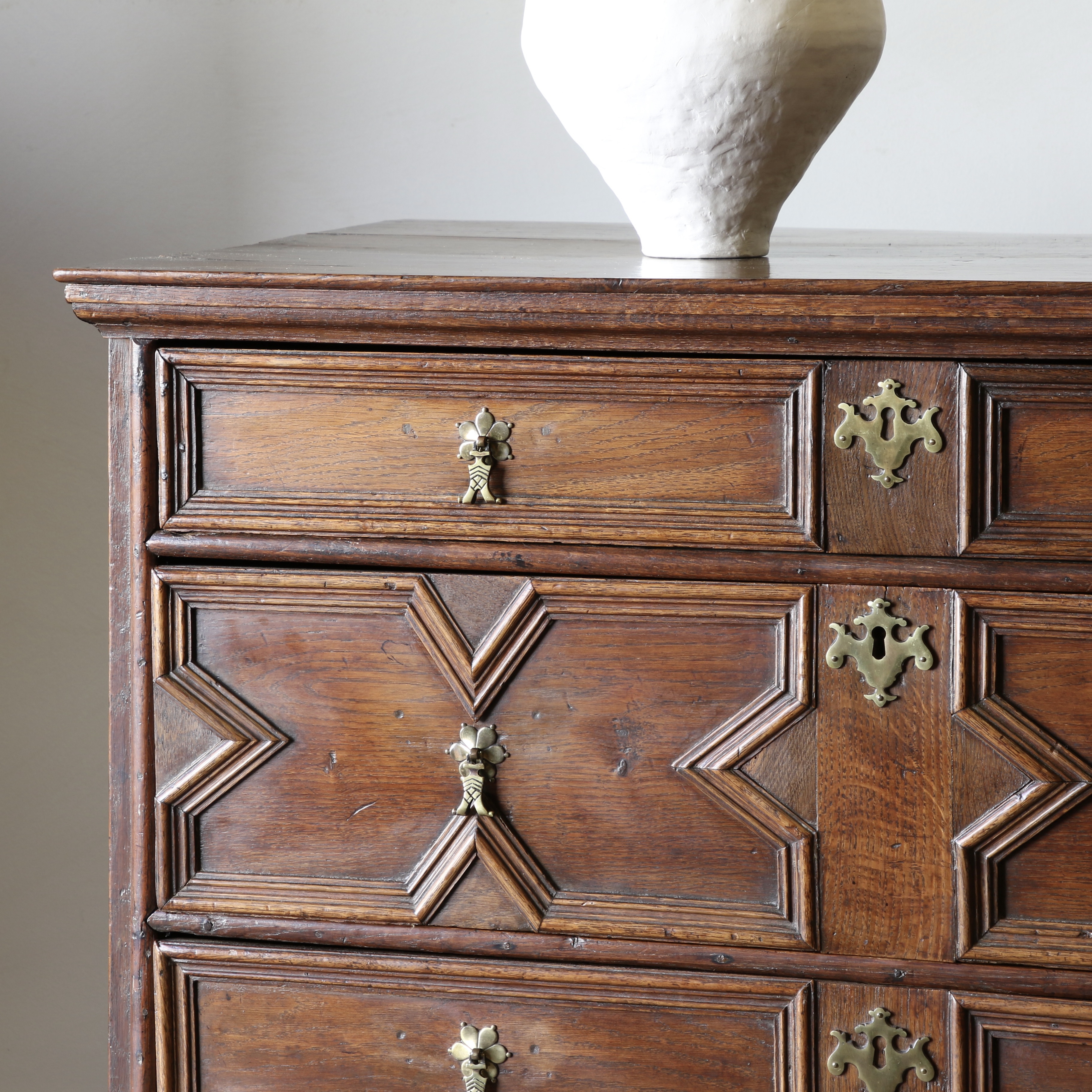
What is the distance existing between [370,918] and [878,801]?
0.34 metres

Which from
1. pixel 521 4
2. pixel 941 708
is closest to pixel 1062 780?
pixel 941 708

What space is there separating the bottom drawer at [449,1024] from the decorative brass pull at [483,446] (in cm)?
32

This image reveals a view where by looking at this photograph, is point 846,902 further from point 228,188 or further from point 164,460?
point 228,188

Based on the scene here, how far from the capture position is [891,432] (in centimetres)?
78

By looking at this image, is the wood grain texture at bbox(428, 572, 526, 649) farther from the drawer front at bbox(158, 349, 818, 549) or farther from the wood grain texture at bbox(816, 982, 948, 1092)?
the wood grain texture at bbox(816, 982, 948, 1092)

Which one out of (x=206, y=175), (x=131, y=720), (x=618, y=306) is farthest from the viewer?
(x=206, y=175)

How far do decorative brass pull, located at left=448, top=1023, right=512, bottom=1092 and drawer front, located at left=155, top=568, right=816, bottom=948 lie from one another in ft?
0.24

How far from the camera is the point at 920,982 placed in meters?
0.82

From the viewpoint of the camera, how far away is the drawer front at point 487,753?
821mm

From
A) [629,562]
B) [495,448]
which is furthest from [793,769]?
[495,448]

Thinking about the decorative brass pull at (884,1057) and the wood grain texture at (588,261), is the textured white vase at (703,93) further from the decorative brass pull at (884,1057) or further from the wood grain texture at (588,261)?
the decorative brass pull at (884,1057)

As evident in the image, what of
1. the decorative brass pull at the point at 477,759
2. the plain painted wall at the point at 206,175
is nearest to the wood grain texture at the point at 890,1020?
the decorative brass pull at the point at 477,759

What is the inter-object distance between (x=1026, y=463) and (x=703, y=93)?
32 cm

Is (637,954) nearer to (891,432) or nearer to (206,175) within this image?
(891,432)
